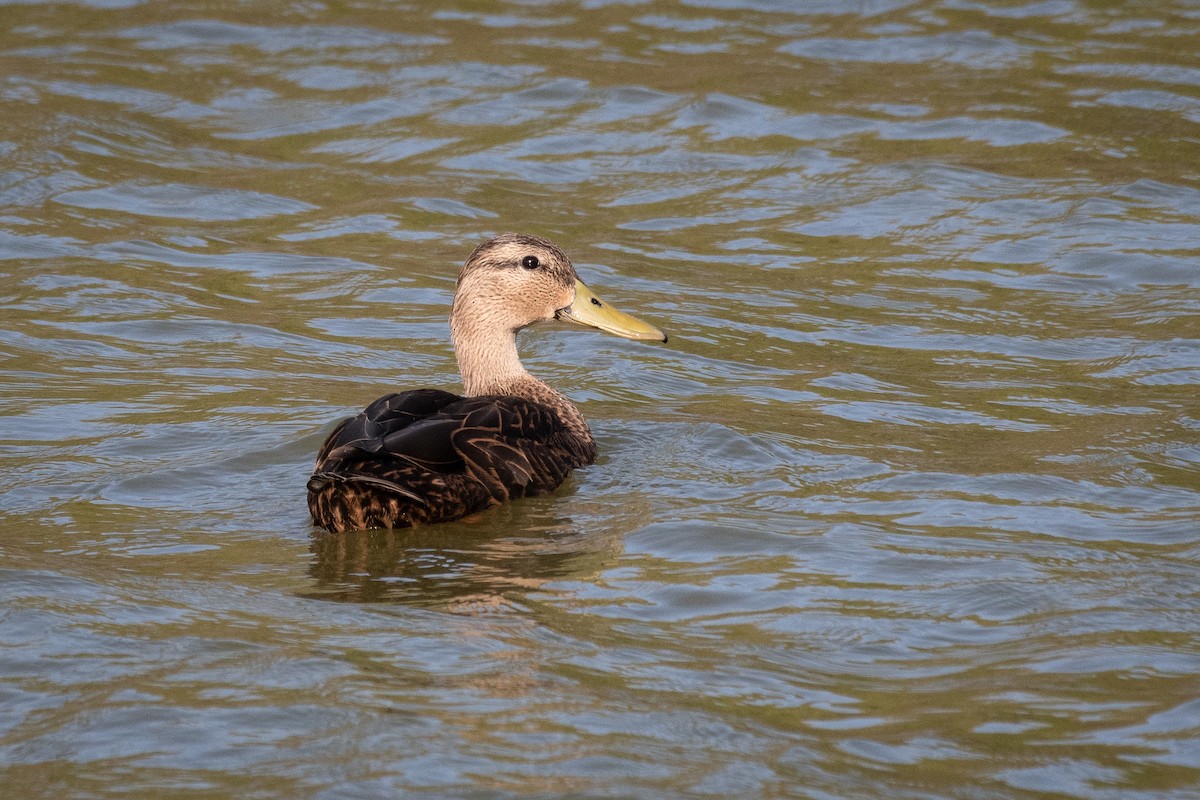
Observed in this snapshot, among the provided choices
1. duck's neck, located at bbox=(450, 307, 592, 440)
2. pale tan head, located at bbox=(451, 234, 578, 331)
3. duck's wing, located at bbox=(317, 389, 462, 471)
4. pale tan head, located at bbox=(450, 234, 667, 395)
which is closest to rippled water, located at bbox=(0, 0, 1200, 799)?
duck's wing, located at bbox=(317, 389, 462, 471)

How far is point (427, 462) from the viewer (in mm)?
6777

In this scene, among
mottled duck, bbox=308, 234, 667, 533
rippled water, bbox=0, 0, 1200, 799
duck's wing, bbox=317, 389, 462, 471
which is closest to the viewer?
rippled water, bbox=0, 0, 1200, 799

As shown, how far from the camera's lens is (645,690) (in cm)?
514

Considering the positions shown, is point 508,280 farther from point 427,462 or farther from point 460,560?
point 460,560

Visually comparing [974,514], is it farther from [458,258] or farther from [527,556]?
[458,258]

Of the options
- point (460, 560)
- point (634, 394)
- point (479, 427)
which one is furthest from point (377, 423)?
point (634, 394)

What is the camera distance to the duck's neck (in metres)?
8.28

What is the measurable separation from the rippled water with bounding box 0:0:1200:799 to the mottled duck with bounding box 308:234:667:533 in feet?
0.56

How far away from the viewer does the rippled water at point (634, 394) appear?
494 centimetres

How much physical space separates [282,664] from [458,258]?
245 inches

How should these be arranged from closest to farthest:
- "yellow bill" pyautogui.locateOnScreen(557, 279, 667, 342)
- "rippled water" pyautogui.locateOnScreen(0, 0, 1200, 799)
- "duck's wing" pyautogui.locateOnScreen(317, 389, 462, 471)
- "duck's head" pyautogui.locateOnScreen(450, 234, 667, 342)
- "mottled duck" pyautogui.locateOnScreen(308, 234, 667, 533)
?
"rippled water" pyautogui.locateOnScreen(0, 0, 1200, 799)
"duck's wing" pyautogui.locateOnScreen(317, 389, 462, 471)
"mottled duck" pyautogui.locateOnScreen(308, 234, 667, 533)
"duck's head" pyautogui.locateOnScreen(450, 234, 667, 342)
"yellow bill" pyautogui.locateOnScreen(557, 279, 667, 342)

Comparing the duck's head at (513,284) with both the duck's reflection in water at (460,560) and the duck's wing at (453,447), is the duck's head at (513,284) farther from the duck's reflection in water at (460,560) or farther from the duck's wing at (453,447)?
the duck's reflection in water at (460,560)

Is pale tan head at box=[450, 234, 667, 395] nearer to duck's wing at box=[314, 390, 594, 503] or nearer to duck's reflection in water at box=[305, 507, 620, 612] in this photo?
duck's wing at box=[314, 390, 594, 503]

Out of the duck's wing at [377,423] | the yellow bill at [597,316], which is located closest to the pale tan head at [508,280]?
the yellow bill at [597,316]
